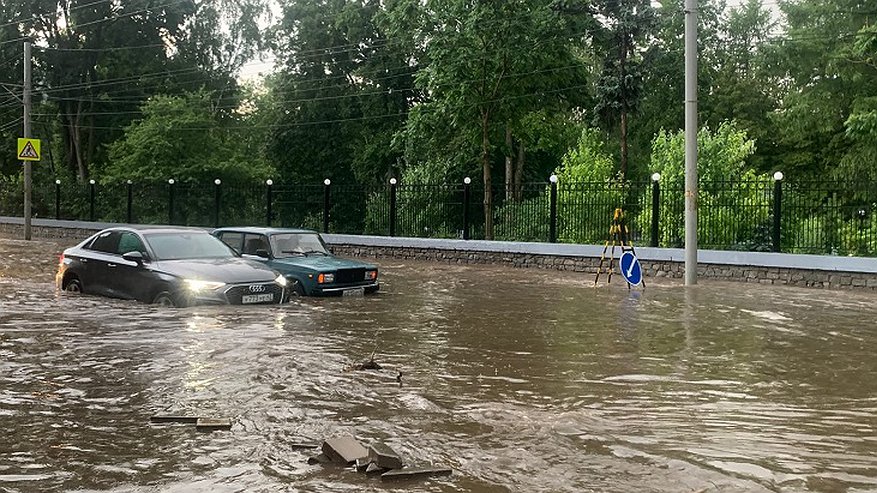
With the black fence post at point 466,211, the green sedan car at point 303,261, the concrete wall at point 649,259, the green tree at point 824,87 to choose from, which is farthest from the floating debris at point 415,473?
the green tree at point 824,87

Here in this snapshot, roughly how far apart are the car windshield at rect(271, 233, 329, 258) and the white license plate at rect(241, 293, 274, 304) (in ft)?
7.78

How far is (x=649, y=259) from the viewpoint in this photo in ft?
65.1

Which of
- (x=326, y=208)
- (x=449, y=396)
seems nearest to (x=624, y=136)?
(x=326, y=208)

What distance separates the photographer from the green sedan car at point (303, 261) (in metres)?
14.4

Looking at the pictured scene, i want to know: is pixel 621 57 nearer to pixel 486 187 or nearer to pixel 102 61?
pixel 486 187

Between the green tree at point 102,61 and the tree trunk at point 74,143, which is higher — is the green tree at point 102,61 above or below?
above

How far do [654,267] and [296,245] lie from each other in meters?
8.59

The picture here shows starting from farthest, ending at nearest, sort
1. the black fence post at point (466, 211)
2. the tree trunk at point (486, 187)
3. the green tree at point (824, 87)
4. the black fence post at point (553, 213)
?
the green tree at point (824, 87)
the tree trunk at point (486, 187)
the black fence post at point (466, 211)
the black fence post at point (553, 213)

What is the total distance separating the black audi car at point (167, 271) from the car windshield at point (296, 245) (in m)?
1.45

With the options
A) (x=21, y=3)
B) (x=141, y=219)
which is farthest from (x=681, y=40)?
(x=21, y=3)

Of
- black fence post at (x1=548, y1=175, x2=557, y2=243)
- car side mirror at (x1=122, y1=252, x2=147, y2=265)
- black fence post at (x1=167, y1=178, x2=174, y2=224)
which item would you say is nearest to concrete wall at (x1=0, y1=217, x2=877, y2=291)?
black fence post at (x1=548, y1=175, x2=557, y2=243)

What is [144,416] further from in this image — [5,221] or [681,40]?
[681,40]

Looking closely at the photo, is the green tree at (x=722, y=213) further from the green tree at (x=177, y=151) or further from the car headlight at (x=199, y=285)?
the green tree at (x=177, y=151)

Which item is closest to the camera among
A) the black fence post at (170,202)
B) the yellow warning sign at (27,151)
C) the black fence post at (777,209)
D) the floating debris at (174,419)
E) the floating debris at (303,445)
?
the floating debris at (303,445)
